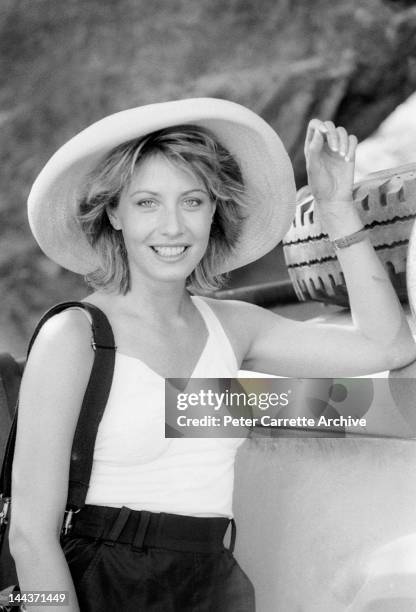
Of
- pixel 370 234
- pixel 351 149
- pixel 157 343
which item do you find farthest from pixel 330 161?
pixel 157 343

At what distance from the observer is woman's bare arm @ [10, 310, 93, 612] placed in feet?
2.42

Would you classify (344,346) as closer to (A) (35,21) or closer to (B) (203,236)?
(B) (203,236)

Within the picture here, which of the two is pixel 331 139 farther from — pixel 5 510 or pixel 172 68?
pixel 172 68

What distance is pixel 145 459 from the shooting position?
0.78 meters

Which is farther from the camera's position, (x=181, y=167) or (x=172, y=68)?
(x=172, y=68)

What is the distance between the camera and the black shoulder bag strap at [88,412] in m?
0.76

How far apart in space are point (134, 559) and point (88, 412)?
149mm

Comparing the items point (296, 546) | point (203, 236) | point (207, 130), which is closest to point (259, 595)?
point (296, 546)

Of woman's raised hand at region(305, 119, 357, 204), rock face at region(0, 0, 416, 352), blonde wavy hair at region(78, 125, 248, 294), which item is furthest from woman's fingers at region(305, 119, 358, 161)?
rock face at region(0, 0, 416, 352)

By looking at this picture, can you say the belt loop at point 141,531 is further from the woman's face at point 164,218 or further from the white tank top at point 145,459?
the woman's face at point 164,218

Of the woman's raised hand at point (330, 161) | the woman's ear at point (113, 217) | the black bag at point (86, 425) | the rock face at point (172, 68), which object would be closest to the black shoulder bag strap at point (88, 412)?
the black bag at point (86, 425)

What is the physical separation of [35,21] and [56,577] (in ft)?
7.89

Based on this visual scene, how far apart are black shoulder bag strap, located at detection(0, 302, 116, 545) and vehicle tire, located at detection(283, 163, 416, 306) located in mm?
293

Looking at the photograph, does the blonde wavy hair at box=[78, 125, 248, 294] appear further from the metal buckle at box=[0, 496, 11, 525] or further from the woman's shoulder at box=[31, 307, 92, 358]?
the metal buckle at box=[0, 496, 11, 525]
